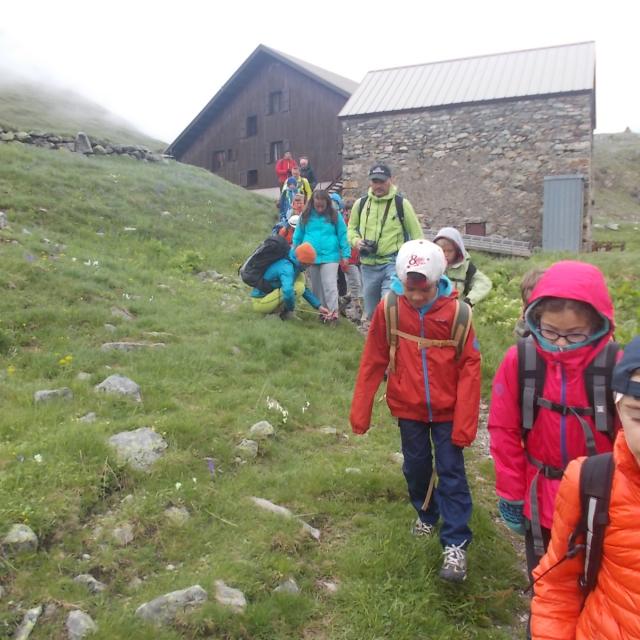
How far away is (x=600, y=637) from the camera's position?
191cm

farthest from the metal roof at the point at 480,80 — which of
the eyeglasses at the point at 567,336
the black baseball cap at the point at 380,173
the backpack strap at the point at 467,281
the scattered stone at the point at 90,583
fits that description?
the scattered stone at the point at 90,583

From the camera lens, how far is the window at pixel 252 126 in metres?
28.7

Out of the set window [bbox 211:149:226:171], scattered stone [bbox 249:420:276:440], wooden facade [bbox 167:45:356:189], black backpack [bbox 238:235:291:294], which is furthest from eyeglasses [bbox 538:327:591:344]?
window [bbox 211:149:226:171]

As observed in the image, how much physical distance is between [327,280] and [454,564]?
5.28 m

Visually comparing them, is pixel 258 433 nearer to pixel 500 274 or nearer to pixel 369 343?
pixel 369 343

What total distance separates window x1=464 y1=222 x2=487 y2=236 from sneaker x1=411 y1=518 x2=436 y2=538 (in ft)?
53.4

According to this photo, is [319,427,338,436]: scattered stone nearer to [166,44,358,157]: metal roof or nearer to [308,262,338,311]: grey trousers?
[308,262,338,311]: grey trousers

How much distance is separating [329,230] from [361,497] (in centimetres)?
455

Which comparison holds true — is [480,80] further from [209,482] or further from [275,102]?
[209,482]

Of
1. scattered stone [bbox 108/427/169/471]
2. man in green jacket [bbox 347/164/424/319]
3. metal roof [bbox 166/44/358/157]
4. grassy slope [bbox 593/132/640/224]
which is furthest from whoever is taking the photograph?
grassy slope [bbox 593/132/640/224]

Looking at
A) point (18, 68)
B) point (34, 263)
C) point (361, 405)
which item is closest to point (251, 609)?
point (361, 405)

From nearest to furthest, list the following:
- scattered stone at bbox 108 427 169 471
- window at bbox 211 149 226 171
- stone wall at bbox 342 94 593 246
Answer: scattered stone at bbox 108 427 169 471
stone wall at bbox 342 94 593 246
window at bbox 211 149 226 171

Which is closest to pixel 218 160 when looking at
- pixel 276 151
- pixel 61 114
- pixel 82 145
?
pixel 276 151

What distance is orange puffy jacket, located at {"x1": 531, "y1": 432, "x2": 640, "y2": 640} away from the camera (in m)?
1.88
